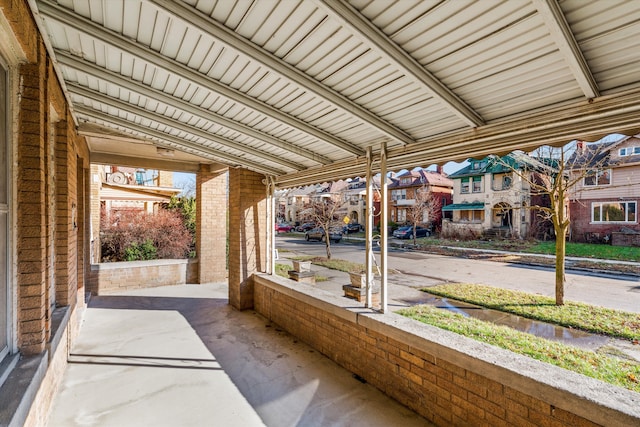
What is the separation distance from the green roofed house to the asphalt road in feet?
30.8

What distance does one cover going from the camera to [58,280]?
394cm

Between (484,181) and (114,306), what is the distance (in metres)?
24.2

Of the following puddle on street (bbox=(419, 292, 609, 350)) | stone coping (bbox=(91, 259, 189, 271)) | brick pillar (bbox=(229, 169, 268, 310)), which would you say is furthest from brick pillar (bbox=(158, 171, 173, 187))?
puddle on street (bbox=(419, 292, 609, 350))

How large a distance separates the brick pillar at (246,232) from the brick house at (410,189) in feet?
81.8

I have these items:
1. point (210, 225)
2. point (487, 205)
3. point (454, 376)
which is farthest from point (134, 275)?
point (487, 205)

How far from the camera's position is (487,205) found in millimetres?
23188

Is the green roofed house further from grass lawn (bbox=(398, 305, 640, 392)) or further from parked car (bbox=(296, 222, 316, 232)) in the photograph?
grass lawn (bbox=(398, 305, 640, 392))

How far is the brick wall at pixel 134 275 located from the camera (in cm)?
745

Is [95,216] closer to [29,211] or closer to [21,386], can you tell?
[29,211]

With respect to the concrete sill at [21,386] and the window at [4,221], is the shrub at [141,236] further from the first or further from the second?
the window at [4,221]

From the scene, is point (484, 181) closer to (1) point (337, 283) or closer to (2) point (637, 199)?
(2) point (637, 199)

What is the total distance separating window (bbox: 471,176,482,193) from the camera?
2411 centimetres

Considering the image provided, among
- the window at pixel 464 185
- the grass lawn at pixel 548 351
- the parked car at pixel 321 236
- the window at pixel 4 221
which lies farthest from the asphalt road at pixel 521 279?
the window at pixel 464 185

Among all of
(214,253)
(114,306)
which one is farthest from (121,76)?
(214,253)
